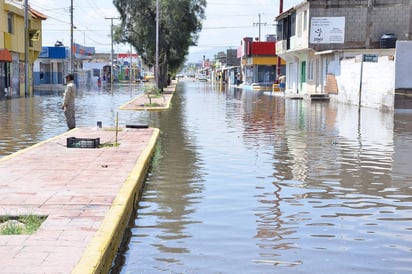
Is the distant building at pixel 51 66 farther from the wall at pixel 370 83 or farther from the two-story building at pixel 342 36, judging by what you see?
the wall at pixel 370 83

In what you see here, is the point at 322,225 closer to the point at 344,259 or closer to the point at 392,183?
the point at 344,259

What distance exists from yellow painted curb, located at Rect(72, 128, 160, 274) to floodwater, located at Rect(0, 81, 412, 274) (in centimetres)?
18

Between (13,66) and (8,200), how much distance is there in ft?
127

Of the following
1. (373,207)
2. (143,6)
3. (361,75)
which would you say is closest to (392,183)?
(373,207)

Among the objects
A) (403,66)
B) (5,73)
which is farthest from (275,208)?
(5,73)

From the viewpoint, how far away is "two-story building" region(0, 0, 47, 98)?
4025 centimetres

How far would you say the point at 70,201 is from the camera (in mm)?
7172

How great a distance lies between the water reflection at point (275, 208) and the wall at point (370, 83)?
12.0m

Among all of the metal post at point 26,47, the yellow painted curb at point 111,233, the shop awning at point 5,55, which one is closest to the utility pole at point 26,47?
the metal post at point 26,47

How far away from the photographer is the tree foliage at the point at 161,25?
52.3m

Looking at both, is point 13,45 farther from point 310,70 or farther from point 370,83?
point 370,83

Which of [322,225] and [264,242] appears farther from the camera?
[322,225]

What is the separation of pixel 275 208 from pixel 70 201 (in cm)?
271

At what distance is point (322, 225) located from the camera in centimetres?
721
